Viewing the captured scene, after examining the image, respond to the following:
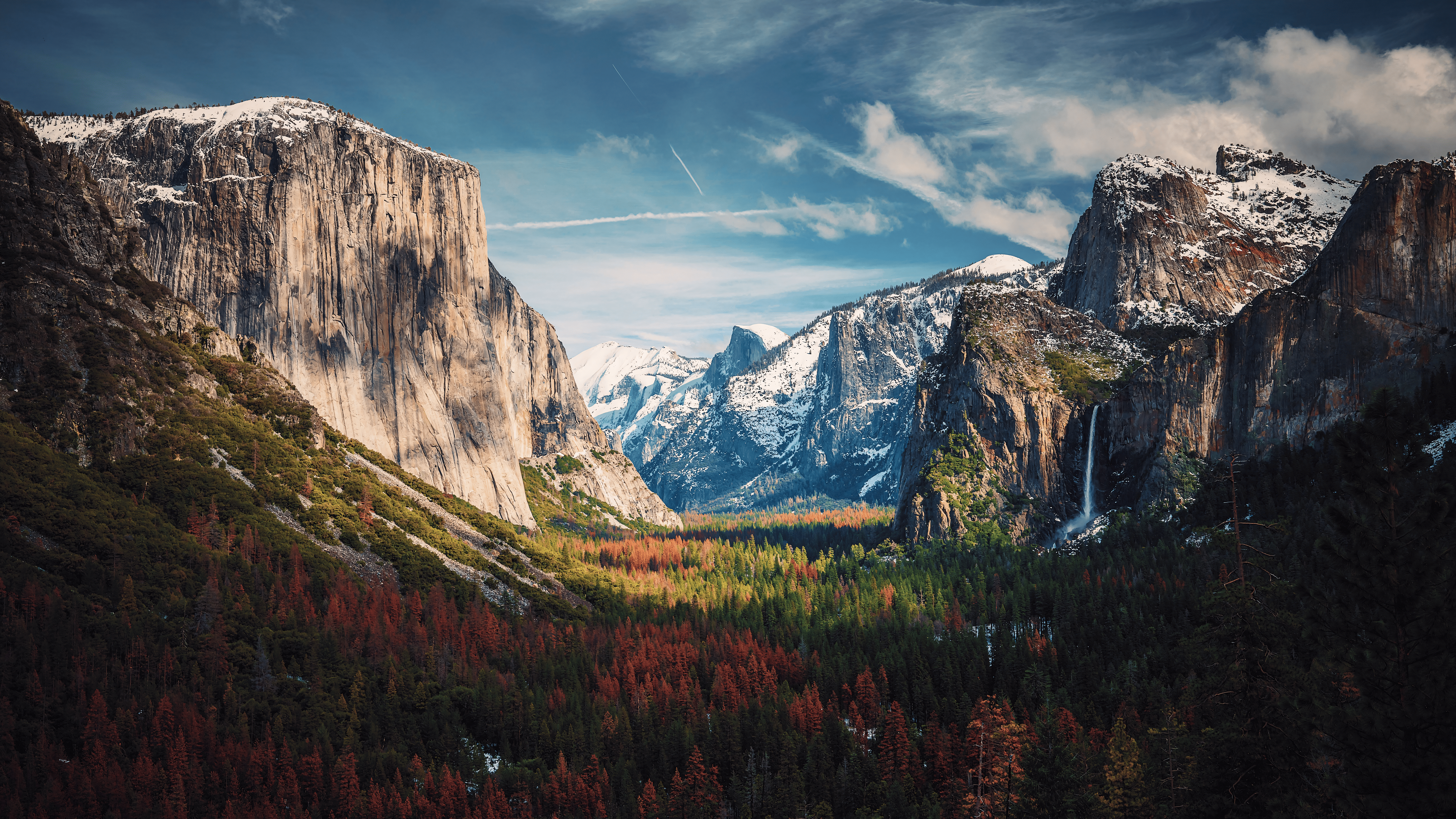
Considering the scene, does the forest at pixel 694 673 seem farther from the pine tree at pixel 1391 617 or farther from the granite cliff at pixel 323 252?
the granite cliff at pixel 323 252

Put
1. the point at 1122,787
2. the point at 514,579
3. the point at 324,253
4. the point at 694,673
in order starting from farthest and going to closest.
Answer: the point at 324,253 → the point at 514,579 → the point at 694,673 → the point at 1122,787

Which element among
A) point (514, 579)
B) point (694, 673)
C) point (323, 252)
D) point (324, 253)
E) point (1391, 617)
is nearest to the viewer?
point (1391, 617)

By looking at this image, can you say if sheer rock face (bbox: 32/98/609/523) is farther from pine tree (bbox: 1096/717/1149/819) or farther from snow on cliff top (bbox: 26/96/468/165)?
pine tree (bbox: 1096/717/1149/819)

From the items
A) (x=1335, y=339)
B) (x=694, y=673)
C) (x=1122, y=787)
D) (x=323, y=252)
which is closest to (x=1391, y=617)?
(x=1122, y=787)

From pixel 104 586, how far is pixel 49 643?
11735mm

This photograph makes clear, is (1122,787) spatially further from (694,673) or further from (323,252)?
(323,252)

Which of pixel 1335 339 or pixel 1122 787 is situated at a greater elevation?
pixel 1335 339

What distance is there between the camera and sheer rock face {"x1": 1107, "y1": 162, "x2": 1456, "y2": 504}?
152m

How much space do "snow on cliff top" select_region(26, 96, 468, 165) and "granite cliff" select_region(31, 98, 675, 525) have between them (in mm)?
405

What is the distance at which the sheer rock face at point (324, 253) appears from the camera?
16112cm

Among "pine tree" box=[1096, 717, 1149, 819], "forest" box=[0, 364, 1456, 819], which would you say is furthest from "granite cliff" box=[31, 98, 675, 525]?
"pine tree" box=[1096, 717, 1149, 819]

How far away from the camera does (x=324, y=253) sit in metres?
172

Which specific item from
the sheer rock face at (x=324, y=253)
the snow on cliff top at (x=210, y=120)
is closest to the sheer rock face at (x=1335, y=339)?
the sheer rock face at (x=324, y=253)

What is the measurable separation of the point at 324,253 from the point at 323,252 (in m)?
0.18
